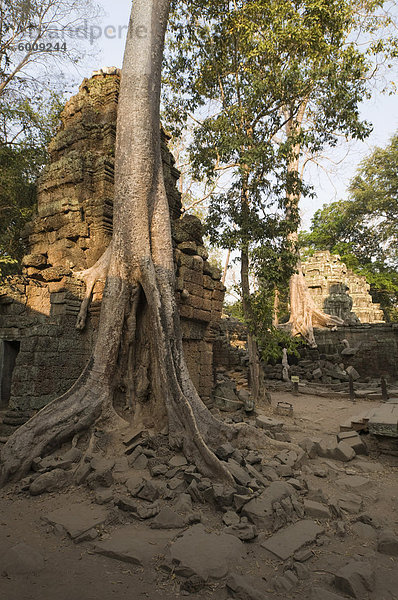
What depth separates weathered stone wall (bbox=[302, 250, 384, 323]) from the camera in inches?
716

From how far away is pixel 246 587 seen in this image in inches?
79.4

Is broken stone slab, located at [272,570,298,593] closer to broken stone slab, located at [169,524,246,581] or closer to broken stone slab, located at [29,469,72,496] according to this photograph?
Result: broken stone slab, located at [169,524,246,581]

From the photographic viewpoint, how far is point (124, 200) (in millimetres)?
5160

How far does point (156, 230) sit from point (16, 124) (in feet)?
26.2

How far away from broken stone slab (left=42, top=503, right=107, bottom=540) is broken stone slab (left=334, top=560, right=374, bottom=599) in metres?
1.67

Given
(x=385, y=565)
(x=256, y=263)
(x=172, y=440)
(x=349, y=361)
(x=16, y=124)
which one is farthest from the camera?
(x=349, y=361)

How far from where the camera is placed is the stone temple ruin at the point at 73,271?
184 inches

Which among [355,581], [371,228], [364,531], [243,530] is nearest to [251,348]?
[364,531]

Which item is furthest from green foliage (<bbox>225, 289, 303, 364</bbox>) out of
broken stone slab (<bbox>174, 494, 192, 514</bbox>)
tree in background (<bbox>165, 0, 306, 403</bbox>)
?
broken stone slab (<bbox>174, 494, 192, 514</bbox>)

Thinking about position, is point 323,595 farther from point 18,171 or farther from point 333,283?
point 333,283

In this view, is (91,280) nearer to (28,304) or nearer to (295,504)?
(28,304)

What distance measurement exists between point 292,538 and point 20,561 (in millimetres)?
1789

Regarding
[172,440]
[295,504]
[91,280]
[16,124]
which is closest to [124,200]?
[91,280]

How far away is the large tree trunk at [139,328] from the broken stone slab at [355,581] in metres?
1.29
